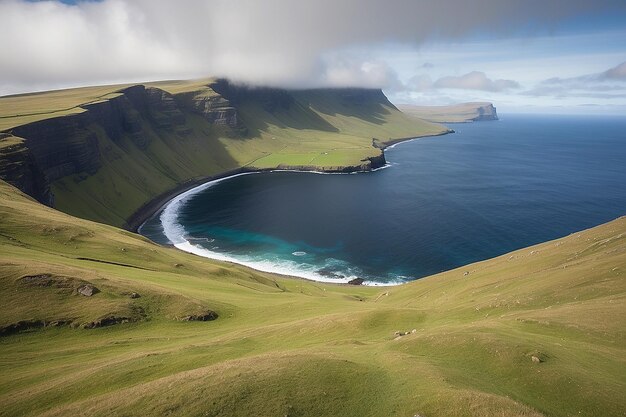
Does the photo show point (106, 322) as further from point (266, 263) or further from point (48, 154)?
point (48, 154)

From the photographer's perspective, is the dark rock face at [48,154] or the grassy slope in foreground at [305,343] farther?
the dark rock face at [48,154]

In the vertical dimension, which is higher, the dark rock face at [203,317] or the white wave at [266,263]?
the dark rock face at [203,317]

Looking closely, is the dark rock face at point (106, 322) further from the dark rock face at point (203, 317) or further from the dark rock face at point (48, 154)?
the dark rock face at point (48, 154)

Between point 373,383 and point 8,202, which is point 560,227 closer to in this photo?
point 373,383

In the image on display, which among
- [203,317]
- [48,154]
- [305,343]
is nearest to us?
[305,343]

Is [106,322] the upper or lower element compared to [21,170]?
lower

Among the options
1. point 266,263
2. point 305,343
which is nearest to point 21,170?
point 266,263

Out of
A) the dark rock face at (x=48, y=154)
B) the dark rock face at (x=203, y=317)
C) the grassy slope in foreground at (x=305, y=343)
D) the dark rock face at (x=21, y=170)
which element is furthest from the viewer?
the dark rock face at (x=48, y=154)

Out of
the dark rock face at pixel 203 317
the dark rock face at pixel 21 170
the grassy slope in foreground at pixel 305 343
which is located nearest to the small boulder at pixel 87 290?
the grassy slope in foreground at pixel 305 343
